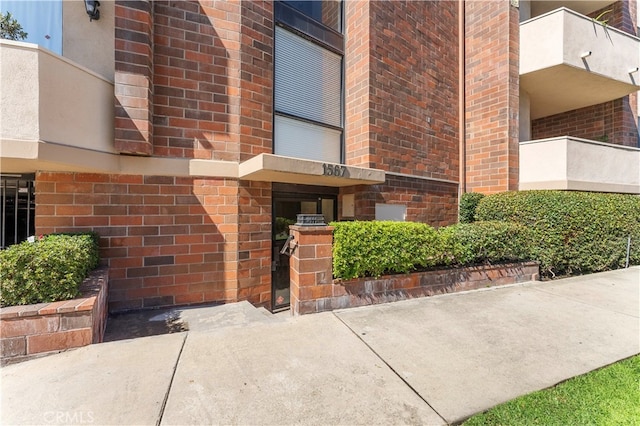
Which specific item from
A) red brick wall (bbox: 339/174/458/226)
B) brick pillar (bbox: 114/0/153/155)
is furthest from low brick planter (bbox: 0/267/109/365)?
red brick wall (bbox: 339/174/458/226)

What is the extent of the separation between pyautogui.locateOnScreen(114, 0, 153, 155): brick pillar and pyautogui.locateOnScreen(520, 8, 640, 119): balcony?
9809 millimetres

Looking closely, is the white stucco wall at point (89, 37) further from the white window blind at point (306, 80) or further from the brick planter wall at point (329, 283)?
the brick planter wall at point (329, 283)

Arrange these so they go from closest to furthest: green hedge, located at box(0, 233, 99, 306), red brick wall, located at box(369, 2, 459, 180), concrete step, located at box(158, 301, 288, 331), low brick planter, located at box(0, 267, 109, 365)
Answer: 1. low brick planter, located at box(0, 267, 109, 365)
2. green hedge, located at box(0, 233, 99, 306)
3. concrete step, located at box(158, 301, 288, 331)
4. red brick wall, located at box(369, 2, 459, 180)

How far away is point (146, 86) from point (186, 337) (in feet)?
12.2

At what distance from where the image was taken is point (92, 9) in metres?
4.14

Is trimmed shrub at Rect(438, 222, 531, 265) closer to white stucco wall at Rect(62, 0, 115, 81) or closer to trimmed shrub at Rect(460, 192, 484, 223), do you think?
trimmed shrub at Rect(460, 192, 484, 223)

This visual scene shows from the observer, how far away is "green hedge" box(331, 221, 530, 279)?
14.1ft

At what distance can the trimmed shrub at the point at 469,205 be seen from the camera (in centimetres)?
794

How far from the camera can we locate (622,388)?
248 centimetres

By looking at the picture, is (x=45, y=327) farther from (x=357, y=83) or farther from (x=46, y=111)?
(x=357, y=83)

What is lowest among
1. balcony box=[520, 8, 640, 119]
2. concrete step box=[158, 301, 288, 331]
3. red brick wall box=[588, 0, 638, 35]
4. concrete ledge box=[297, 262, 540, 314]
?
concrete step box=[158, 301, 288, 331]

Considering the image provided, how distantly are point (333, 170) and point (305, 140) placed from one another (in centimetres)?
179

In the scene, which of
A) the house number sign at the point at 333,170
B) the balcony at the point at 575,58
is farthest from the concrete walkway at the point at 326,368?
the balcony at the point at 575,58

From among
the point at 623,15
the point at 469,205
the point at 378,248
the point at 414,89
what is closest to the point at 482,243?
the point at 378,248
